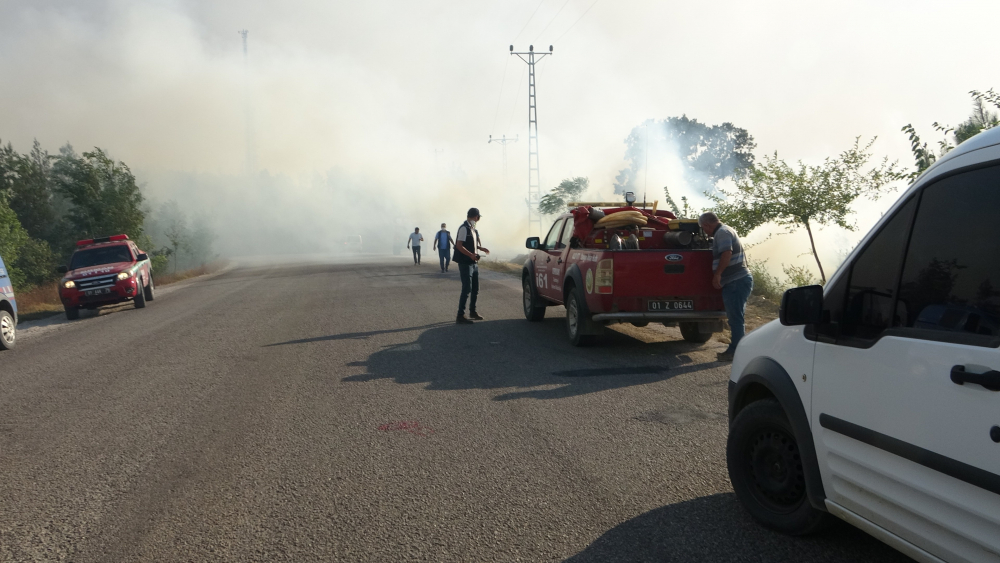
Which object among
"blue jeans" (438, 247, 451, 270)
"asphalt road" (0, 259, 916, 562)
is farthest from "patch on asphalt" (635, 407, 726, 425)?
"blue jeans" (438, 247, 451, 270)

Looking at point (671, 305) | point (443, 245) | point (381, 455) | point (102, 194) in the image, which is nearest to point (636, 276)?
point (671, 305)

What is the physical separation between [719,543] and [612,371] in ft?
13.9

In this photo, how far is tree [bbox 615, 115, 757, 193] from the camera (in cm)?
6272

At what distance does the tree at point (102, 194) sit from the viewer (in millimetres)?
39594

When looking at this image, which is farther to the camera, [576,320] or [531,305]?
[531,305]

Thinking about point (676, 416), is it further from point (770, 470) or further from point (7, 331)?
point (7, 331)

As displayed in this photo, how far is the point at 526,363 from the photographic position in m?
8.11

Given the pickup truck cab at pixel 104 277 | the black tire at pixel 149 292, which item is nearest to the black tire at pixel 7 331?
the pickup truck cab at pixel 104 277

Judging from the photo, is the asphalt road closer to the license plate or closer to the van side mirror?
the license plate

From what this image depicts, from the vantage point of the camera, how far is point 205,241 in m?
69.8

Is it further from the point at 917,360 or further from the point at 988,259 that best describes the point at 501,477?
the point at 988,259

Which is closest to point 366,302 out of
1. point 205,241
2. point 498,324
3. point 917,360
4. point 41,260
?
point 498,324

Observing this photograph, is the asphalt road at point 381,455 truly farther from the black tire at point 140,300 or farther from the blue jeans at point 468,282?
the black tire at point 140,300

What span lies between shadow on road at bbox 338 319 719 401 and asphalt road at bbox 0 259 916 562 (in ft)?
0.15
